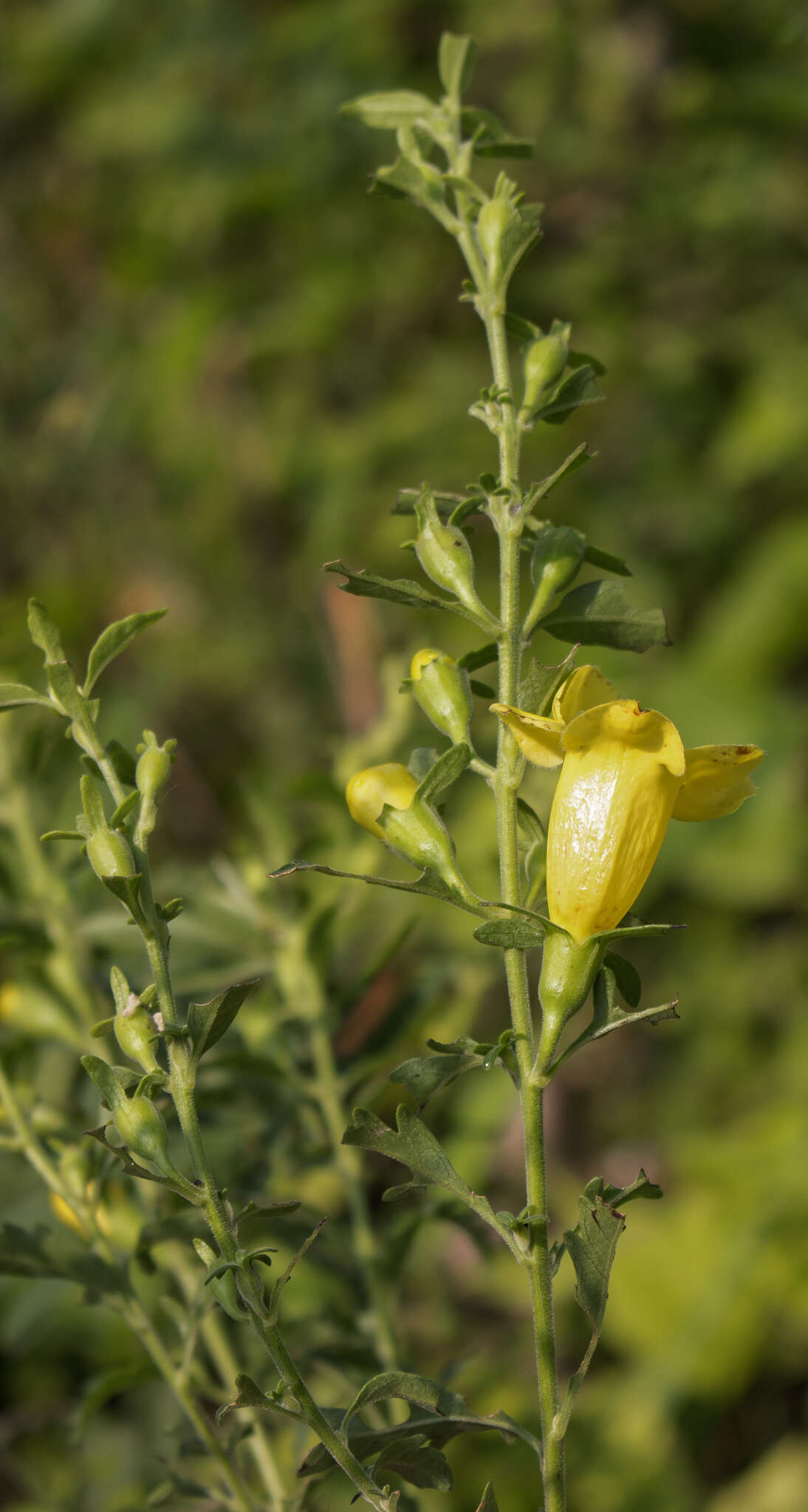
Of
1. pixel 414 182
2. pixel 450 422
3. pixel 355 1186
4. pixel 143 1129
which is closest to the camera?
pixel 143 1129

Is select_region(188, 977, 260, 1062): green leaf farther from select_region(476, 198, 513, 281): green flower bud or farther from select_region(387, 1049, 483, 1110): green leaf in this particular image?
select_region(476, 198, 513, 281): green flower bud

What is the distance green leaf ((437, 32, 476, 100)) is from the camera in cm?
47

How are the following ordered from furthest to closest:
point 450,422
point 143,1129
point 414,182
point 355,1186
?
point 450,422
point 355,1186
point 414,182
point 143,1129

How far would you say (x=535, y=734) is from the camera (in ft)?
1.18

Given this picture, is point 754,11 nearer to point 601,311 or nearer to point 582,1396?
point 601,311

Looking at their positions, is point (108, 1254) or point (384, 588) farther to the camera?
point (108, 1254)

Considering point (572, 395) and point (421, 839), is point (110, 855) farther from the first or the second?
point (572, 395)

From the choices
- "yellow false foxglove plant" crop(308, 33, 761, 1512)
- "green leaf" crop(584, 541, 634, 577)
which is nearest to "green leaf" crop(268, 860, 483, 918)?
"yellow false foxglove plant" crop(308, 33, 761, 1512)

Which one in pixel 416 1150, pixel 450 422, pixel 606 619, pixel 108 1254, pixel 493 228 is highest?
pixel 493 228

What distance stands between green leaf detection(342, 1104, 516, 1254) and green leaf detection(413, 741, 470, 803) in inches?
3.5

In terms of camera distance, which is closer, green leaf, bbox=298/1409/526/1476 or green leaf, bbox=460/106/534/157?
green leaf, bbox=298/1409/526/1476

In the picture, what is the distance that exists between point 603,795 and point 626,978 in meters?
0.07

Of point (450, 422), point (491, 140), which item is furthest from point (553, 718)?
point (450, 422)

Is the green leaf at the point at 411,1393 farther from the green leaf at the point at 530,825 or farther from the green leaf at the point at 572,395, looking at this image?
the green leaf at the point at 572,395
